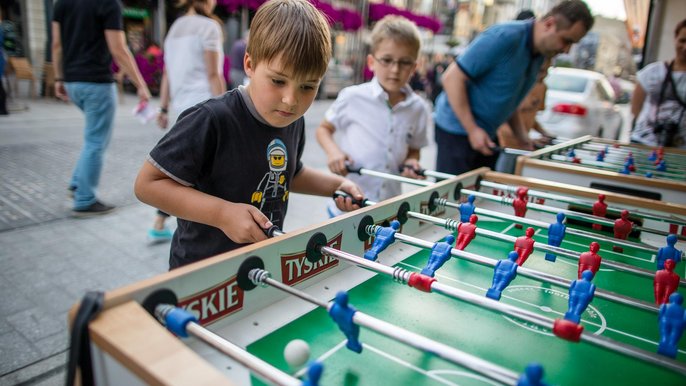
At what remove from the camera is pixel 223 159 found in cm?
147

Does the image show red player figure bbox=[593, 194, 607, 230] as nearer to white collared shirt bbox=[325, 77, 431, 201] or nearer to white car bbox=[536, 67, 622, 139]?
white collared shirt bbox=[325, 77, 431, 201]

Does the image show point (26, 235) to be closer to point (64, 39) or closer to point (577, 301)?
point (64, 39)

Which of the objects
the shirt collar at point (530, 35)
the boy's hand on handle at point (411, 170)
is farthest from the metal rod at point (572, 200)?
the shirt collar at point (530, 35)

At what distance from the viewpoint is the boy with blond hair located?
1.35m

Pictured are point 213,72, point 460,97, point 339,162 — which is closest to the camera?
point 339,162

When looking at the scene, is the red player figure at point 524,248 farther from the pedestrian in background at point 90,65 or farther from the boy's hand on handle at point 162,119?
the pedestrian in background at point 90,65

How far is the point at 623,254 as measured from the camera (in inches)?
71.9

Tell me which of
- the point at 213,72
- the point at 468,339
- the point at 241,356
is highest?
the point at 213,72

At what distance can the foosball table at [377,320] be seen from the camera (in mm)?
828

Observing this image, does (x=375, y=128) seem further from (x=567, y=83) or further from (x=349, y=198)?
(x=567, y=83)

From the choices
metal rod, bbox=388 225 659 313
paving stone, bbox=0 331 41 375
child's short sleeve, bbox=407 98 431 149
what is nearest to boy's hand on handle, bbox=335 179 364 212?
metal rod, bbox=388 225 659 313

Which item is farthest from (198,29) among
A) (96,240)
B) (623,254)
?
(623,254)

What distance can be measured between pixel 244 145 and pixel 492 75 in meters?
2.04

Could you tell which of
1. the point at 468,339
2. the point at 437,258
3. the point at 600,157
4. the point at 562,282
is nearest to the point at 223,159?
the point at 437,258
